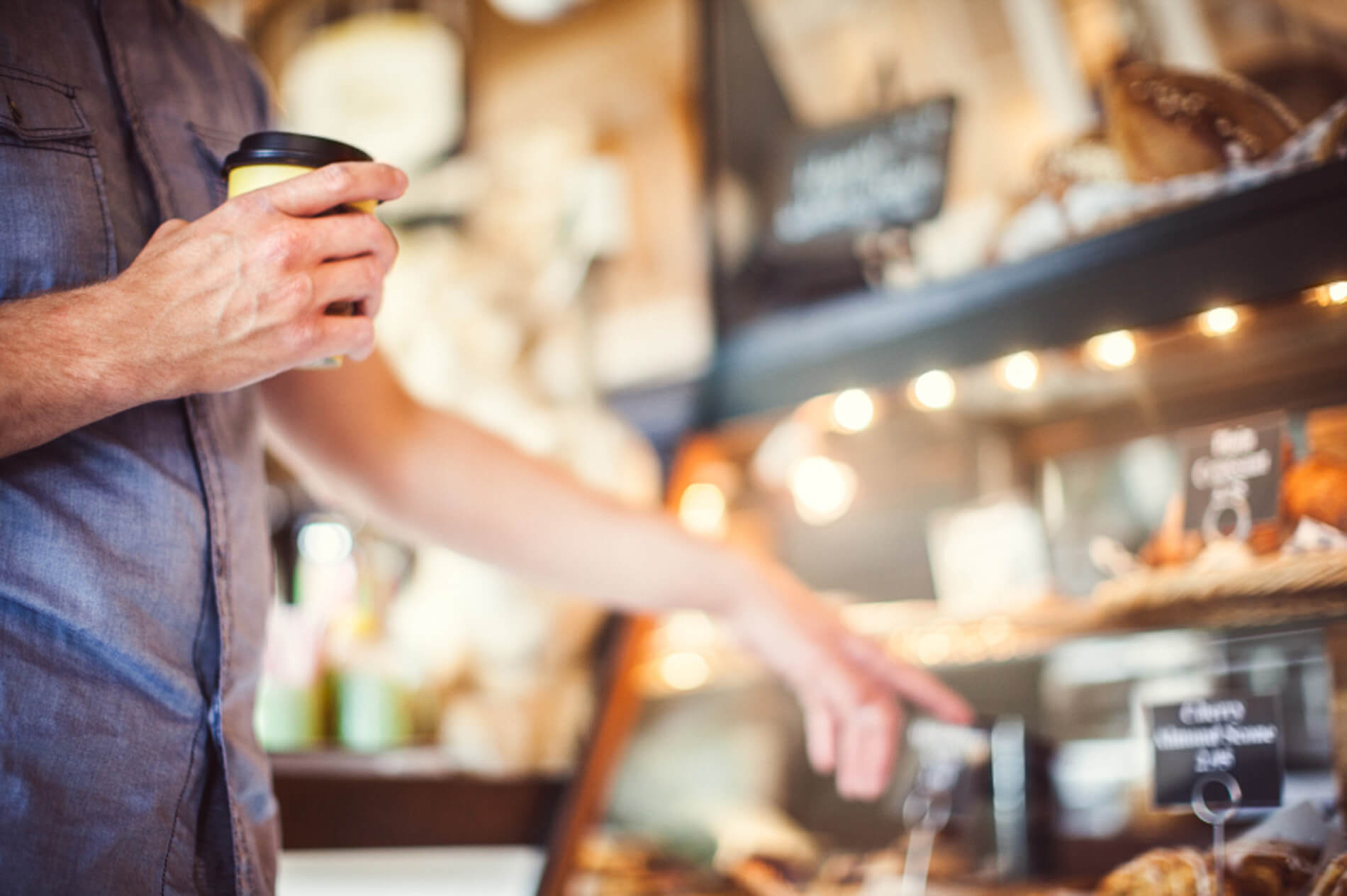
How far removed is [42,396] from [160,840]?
0.34m

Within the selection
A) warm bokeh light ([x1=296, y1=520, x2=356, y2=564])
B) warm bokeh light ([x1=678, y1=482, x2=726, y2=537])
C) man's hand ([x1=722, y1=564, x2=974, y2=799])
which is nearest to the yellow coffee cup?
man's hand ([x1=722, y1=564, x2=974, y2=799])

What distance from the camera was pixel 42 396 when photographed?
0.67m

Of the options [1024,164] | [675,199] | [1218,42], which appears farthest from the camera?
[675,199]

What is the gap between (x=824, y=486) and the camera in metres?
1.82

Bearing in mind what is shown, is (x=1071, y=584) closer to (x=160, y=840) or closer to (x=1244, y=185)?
(x=1244, y=185)

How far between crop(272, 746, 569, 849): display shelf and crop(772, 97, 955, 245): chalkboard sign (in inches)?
40.3

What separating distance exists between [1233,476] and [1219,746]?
11.6 inches

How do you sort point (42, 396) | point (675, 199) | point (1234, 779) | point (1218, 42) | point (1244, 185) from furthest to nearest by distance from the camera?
point (675, 199) → point (1218, 42) → point (1244, 185) → point (1234, 779) → point (42, 396)

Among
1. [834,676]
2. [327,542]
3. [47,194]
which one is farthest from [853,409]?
[327,542]

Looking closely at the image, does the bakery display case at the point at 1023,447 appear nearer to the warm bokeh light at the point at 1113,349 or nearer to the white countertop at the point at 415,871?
the warm bokeh light at the point at 1113,349

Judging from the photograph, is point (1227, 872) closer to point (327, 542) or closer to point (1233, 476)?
point (1233, 476)

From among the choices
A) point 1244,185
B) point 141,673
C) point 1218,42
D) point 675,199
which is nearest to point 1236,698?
point 1244,185

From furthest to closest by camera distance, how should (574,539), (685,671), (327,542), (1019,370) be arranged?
(327,542) < (685,671) < (1019,370) < (574,539)

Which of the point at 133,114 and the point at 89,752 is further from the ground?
the point at 133,114
